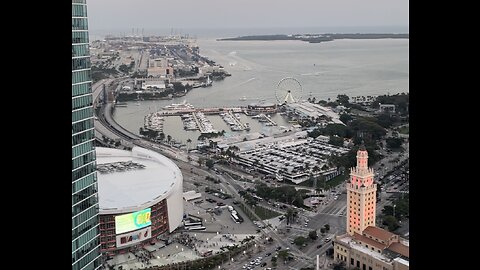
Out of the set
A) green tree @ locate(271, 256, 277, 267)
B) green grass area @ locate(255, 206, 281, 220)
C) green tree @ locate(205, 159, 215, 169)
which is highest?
green tree @ locate(205, 159, 215, 169)

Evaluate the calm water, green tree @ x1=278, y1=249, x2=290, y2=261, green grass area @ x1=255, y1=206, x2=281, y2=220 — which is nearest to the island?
the calm water

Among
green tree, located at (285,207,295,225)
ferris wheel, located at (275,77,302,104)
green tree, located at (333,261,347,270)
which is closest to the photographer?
green tree, located at (333,261,347,270)

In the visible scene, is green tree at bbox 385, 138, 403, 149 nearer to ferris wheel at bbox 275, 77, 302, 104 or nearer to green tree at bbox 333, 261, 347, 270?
green tree at bbox 333, 261, 347, 270

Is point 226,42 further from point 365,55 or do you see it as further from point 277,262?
point 277,262

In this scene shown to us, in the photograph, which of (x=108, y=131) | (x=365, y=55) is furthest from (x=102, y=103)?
(x=365, y=55)

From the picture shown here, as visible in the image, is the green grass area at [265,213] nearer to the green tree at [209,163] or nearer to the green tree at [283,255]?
the green tree at [283,255]

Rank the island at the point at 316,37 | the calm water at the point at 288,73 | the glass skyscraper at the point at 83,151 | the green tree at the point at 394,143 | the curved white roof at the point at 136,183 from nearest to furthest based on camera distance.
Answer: the glass skyscraper at the point at 83,151
the curved white roof at the point at 136,183
the green tree at the point at 394,143
the calm water at the point at 288,73
the island at the point at 316,37

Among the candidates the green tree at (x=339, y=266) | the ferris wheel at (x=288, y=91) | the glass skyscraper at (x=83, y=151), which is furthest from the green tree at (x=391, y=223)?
the ferris wheel at (x=288, y=91)

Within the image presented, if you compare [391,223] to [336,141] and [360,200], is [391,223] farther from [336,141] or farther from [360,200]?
[336,141]
